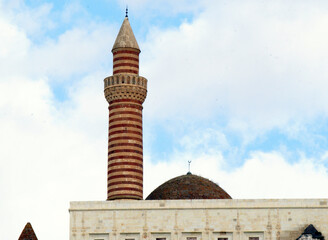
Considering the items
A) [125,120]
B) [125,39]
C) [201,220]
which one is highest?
[125,39]

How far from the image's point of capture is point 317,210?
84125mm

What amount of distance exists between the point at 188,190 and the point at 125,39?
13.6 metres

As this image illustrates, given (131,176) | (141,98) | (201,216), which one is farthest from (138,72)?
(201,216)

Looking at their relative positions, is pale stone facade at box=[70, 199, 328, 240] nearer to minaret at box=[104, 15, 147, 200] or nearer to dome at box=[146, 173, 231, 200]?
dome at box=[146, 173, 231, 200]

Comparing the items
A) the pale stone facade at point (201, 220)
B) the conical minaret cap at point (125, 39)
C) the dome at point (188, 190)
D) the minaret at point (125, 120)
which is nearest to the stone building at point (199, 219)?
the pale stone facade at point (201, 220)

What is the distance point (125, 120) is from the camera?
91250mm

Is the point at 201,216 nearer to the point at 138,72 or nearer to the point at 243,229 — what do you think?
the point at 243,229

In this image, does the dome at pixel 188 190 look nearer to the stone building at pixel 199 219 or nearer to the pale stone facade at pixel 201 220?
the stone building at pixel 199 219

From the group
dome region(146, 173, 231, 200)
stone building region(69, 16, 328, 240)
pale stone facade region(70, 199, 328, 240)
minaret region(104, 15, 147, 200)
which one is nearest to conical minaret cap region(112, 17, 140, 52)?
minaret region(104, 15, 147, 200)

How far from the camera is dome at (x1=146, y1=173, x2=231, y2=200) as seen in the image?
289ft

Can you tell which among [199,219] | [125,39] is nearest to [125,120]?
[125,39]

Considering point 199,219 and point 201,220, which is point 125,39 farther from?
point 201,220

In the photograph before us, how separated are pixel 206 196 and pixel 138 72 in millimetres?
12239

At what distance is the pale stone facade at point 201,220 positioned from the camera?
275ft
